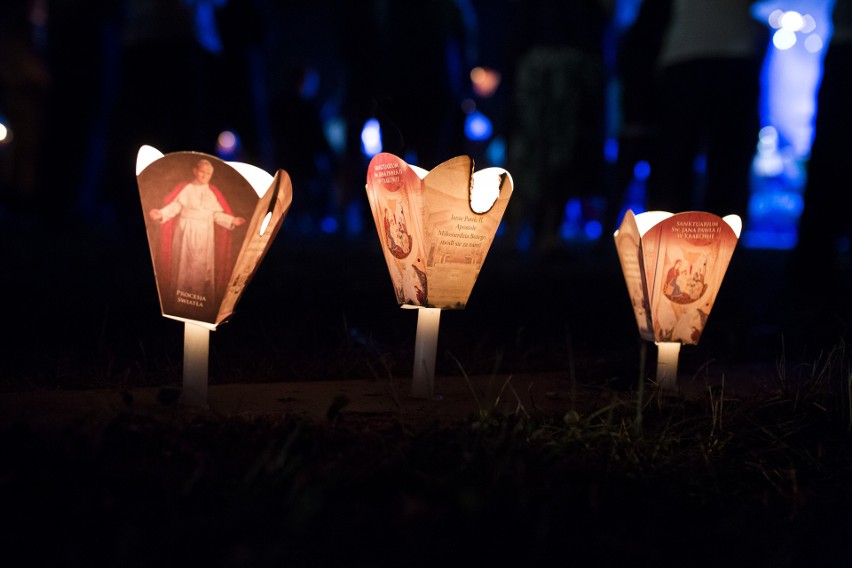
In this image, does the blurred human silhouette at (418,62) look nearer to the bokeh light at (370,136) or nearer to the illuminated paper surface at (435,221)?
the bokeh light at (370,136)

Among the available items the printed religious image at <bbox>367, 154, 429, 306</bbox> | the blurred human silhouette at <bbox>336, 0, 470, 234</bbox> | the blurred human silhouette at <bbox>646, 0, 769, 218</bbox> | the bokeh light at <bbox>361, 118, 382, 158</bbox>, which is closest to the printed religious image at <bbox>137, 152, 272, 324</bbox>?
the printed religious image at <bbox>367, 154, 429, 306</bbox>

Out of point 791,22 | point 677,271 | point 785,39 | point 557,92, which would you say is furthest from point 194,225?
point 791,22

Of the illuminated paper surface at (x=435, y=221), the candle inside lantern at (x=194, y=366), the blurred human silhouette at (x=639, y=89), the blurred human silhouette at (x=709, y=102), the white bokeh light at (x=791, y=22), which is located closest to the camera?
the candle inside lantern at (x=194, y=366)

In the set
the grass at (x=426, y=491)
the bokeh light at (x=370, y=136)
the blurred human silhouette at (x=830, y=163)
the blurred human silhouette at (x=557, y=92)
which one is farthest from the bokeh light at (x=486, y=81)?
the grass at (x=426, y=491)

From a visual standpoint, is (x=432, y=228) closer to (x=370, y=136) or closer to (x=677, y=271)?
(x=677, y=271)

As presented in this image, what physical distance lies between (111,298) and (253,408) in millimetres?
1940

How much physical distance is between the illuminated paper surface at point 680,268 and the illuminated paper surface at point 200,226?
1.18 m

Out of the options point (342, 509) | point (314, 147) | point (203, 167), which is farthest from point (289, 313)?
point (314, 147)

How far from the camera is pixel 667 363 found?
2475 mm

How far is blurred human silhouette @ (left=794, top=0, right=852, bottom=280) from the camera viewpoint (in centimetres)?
409

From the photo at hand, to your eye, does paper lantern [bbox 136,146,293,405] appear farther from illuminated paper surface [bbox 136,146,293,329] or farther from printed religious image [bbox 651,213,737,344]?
printed religious image [bbox 651,213,737,344]

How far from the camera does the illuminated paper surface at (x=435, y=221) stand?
2.19m

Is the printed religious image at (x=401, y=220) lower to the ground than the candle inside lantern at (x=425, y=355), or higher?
higher

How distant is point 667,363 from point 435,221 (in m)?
0.90
